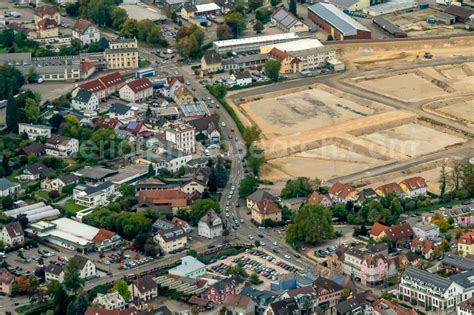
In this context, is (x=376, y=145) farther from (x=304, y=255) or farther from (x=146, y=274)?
(x=146, y=274)

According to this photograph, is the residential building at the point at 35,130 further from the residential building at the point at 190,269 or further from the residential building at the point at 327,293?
the residential building at the point at 327,293


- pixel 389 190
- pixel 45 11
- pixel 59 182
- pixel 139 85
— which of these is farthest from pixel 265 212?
pixel 45 11

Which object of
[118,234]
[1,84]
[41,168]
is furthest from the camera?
[1,84]

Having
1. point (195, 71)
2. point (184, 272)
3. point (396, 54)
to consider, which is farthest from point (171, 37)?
point (184, 272)

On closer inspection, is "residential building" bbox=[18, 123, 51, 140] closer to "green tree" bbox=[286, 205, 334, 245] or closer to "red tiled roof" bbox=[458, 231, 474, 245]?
"green tree" bbox=[286, 205, 334, 245]

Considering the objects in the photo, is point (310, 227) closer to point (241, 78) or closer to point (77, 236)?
point (77, 236)

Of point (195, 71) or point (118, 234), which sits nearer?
point (118, 234)
